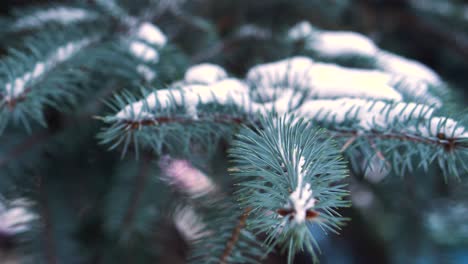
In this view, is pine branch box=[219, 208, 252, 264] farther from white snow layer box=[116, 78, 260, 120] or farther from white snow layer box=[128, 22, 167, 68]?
white snow layer box=[128, 22, 167, 68]

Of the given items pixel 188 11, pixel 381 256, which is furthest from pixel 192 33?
pixel 381 256

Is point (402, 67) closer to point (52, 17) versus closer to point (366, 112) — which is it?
point (366, 112)

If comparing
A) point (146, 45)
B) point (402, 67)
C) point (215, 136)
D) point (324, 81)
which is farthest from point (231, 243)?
point (402, 67)

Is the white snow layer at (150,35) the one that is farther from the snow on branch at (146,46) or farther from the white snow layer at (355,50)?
the white snow layer at (355,50)

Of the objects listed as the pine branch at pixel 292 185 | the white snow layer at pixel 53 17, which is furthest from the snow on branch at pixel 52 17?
the pine branch at pixel 292 185

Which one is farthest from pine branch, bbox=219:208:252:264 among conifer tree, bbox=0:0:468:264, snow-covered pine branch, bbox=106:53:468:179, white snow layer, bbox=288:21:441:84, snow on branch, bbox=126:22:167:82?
white snow layer, bbox=288:21:441:84

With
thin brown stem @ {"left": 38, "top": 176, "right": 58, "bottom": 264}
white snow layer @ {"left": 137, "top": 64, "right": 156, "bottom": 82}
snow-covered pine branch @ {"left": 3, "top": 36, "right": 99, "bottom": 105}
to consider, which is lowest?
thin brown stem @ {"left": 38, "top": 176, "right": 58, "bottom": 264}
